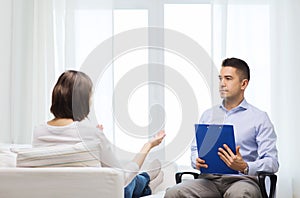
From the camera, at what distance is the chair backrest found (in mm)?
1995

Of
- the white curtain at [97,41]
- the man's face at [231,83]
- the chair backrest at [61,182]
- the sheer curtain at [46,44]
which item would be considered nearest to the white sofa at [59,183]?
the chair backrest at [61,182]

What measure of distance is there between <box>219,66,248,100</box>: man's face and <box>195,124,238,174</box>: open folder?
356mm

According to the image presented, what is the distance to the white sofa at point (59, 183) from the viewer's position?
200 centimetres

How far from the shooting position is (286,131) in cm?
393

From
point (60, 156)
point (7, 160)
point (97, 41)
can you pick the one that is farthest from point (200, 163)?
point (97, 41)

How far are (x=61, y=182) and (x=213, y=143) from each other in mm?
831

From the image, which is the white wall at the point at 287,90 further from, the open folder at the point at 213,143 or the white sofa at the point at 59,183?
the white sofa at the point at 59,183

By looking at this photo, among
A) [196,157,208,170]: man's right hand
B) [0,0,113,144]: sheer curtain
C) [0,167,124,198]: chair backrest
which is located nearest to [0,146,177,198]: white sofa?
[0,167,124,198]: chair backrest

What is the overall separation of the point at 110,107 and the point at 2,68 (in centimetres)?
243

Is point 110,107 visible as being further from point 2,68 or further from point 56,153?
point 2,68

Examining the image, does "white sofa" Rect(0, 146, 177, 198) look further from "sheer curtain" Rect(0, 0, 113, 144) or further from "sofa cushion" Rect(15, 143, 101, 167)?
"sheer curtain" Rect(0, 0, 113, 144)

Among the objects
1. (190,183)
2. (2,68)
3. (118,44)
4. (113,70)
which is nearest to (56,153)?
(113,70)

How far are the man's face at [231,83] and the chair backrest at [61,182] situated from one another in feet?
3.57

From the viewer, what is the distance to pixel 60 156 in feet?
7.01
